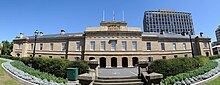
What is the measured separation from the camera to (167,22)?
112 metres

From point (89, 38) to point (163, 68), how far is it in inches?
935

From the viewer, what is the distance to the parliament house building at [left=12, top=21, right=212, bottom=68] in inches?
1259

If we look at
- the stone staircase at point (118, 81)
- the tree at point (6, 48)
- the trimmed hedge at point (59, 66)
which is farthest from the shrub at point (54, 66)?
the tree at point (6, 48)

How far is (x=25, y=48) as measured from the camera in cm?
3753

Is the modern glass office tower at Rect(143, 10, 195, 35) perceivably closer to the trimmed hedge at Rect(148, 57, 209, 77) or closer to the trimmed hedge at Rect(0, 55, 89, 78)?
the trimmed hedge at Rect(148, 57, 209, 77)

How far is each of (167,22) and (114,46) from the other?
9409 centimetres

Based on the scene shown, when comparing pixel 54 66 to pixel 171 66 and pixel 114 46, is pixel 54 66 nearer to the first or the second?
pixel 171 66

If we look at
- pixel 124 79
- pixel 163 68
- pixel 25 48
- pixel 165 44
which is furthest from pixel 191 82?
pixel 25 48

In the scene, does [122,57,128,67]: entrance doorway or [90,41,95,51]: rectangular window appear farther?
[122,57,128,67]: entrance doorway

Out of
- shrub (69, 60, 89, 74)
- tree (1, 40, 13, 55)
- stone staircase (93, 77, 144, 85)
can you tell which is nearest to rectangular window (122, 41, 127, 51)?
shrub (69, 60, 89, 74)

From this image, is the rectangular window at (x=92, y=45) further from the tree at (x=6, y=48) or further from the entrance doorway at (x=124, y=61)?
the tree at (x=6, y=48)

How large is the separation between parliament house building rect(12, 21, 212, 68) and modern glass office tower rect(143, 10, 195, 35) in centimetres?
7503

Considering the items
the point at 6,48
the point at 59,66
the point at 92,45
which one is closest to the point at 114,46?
the point at 92,45

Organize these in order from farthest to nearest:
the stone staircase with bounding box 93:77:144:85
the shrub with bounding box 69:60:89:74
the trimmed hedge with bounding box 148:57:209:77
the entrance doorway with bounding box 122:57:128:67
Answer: the entrance doorway with bounding box 122:57:128:67 < the shrub with bounding box 69:60:89:74 < the trimmed hedge with bounding box 148:57:209:77 < the stone staircase with bounding box 93:77:144:85
